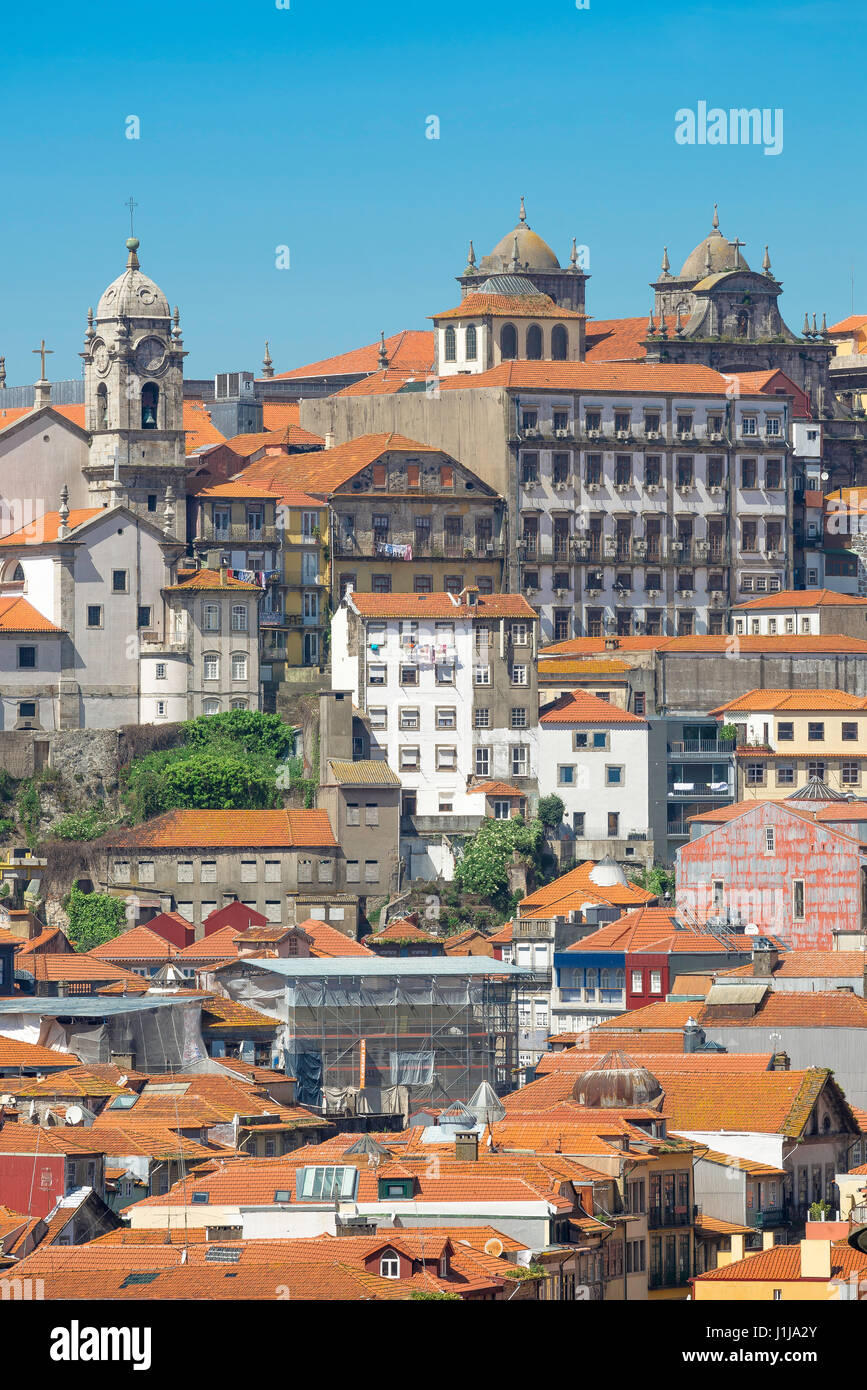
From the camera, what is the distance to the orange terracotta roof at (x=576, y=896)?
96625 mm

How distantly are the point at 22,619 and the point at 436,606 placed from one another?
1622 centimetres

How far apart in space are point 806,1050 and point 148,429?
50541 millimetres

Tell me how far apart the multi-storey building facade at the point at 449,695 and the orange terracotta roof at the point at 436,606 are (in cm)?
6

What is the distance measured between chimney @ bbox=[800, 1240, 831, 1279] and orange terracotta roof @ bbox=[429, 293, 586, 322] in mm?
101976

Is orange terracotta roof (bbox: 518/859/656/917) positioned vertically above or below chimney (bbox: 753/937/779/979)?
above

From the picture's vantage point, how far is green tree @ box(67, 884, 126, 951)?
96.9 meters

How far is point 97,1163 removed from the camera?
52750mm

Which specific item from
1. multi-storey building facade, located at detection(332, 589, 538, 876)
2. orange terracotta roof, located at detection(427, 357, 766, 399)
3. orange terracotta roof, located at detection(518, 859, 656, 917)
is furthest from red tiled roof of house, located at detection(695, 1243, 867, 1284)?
orange terracotta roof, located at detection(427, 357, 766, 399)

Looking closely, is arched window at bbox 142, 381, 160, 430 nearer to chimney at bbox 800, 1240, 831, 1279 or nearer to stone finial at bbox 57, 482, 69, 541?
stone finial at bbox 57, 482, 69, 541

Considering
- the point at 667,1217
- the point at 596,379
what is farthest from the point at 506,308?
the point at 667,1217

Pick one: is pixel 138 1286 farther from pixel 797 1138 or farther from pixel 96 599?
pixel 96 599

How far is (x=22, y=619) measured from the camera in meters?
104

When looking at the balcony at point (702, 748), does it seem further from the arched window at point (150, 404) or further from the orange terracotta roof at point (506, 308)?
the orange terracotta roof at point (506, 308)
